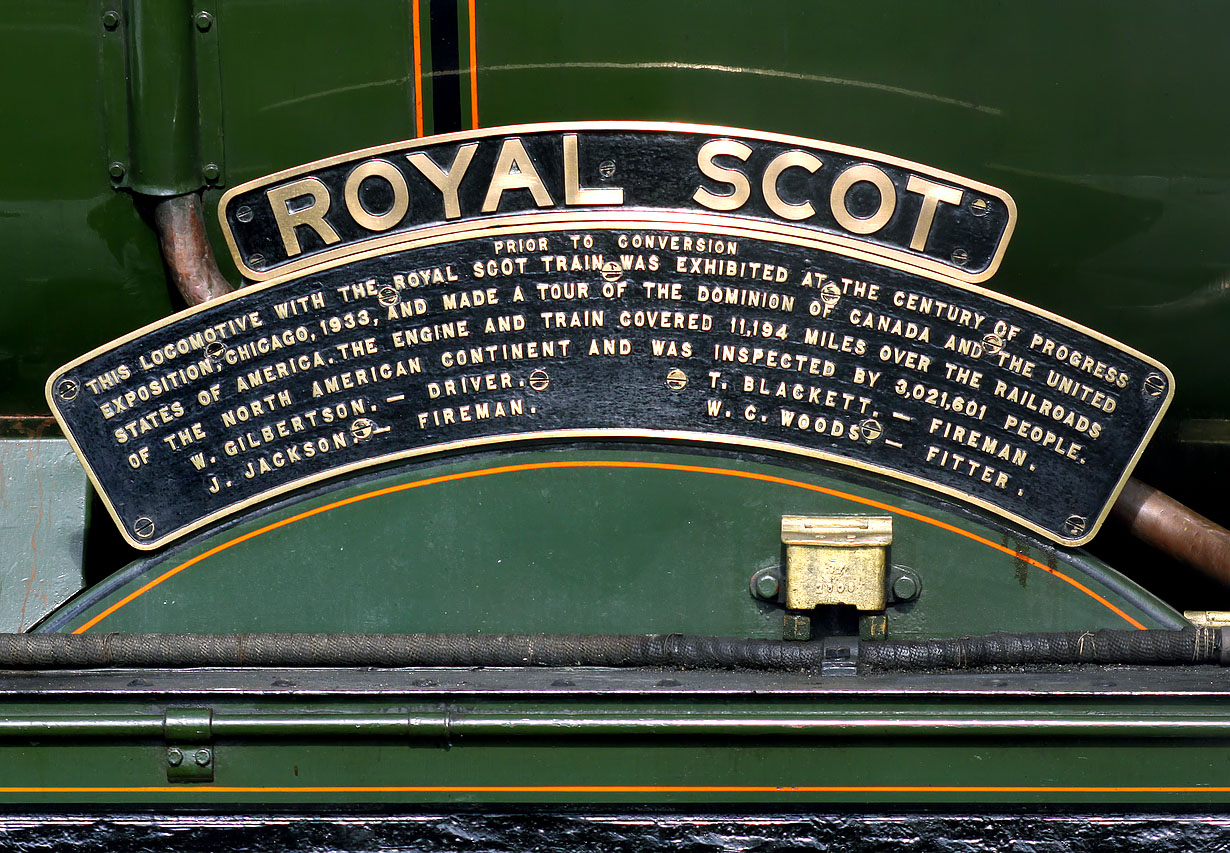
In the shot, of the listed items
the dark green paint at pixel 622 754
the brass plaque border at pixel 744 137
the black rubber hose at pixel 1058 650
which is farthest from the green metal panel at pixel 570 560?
the brass plaque border at pixel 744 137

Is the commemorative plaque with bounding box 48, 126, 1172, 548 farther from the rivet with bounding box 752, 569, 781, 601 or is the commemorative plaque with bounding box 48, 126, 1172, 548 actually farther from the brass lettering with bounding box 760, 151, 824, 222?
the rivet with bounding box 752, 569, 781, 601

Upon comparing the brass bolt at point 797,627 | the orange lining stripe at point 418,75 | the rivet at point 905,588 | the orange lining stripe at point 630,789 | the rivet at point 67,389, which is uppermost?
the orange lining stripe at point 418,75

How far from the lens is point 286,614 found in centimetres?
273

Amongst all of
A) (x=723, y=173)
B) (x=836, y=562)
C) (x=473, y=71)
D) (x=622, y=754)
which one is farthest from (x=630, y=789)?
(x=473, y=71)

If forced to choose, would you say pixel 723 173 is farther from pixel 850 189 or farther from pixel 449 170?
pixel 449 170

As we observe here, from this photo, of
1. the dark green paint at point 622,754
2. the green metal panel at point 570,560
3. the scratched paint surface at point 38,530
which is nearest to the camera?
the dark green paint at point 622,754

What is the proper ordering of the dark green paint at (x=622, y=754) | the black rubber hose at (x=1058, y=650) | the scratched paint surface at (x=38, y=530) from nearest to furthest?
1. the dark green paint at (x=622, y=754)
2. the black rubber hose at (x=1058, y=650)
3. the scratched paint surface at (x=38, y=530)

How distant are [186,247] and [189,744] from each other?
3.25ft

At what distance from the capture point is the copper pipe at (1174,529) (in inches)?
107

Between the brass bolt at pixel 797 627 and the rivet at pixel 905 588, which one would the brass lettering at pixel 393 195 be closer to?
the brass bolt at pixel 797 627

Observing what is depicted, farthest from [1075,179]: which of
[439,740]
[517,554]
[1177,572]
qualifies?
[439,740]

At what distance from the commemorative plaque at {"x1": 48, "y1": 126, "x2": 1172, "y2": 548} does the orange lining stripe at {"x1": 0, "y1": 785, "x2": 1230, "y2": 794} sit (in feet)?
1.70

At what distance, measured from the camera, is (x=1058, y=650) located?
103 inches

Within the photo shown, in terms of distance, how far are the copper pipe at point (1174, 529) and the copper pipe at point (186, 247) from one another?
1.96 m
